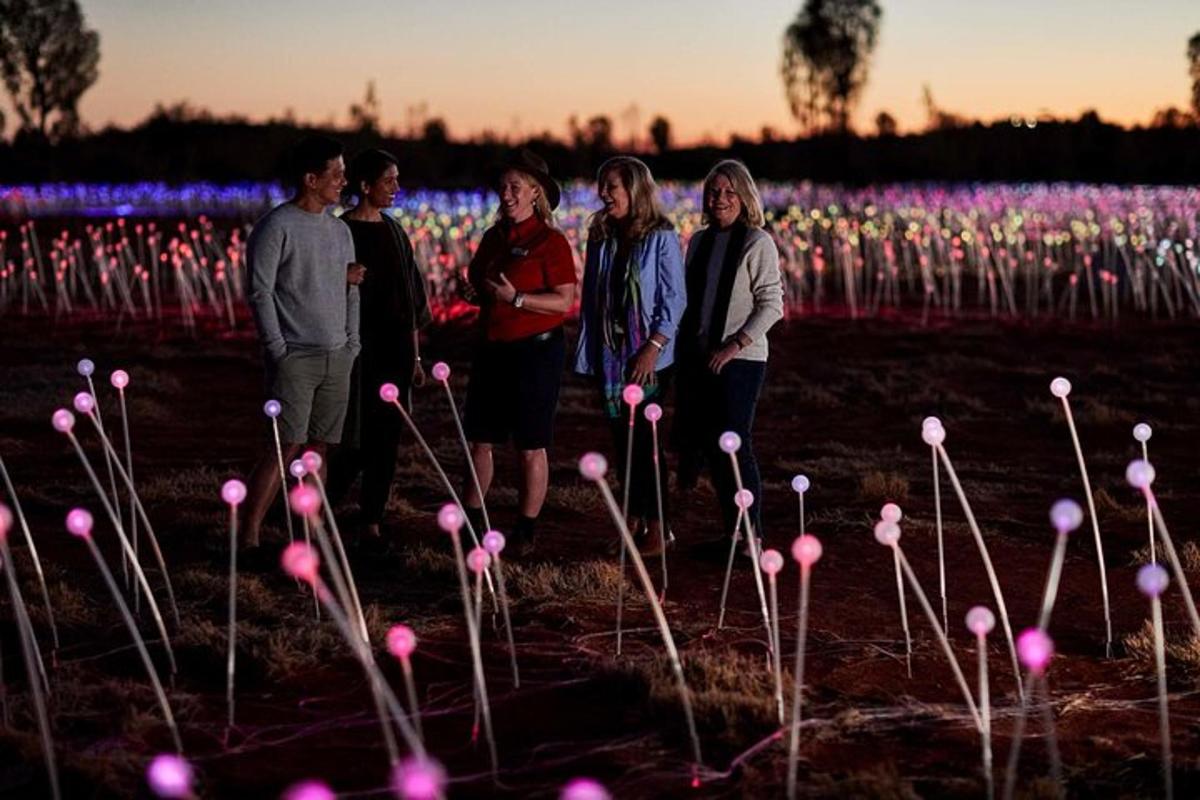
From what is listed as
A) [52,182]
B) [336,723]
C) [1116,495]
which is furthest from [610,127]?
[336,723]

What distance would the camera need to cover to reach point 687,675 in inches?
177

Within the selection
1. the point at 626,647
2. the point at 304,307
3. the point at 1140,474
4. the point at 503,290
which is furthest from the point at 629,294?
the point at 1140,474

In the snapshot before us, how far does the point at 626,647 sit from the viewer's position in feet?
16.3

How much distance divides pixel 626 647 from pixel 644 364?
1290 mm

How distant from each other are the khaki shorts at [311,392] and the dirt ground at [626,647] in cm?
13

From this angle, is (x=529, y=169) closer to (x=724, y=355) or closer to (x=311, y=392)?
(x=724, y=355)

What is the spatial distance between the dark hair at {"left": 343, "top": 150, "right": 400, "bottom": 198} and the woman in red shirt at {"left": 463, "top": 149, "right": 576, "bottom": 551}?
1.57 feet

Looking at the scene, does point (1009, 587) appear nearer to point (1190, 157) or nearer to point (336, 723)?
point (336, 723)

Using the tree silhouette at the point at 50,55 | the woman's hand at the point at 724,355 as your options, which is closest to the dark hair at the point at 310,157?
the woman's hand at the point at 724,355

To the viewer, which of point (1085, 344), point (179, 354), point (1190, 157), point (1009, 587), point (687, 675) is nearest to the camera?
point (687, 675)

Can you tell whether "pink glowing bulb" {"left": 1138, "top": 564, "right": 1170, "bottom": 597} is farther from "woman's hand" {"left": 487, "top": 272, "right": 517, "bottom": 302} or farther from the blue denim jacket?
"woman's hand" {"left": 487, "top": 272, "right": 517, "bottom": 302}

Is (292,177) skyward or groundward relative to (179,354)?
skyward

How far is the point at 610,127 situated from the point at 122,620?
5968 centimetres

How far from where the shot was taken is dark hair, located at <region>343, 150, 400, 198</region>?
595 cm
